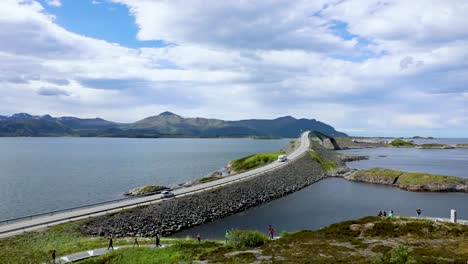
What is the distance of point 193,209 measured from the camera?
61.8 meters

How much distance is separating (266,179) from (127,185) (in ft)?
132

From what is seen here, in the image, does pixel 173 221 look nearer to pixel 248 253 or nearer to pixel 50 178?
pixel 248 253

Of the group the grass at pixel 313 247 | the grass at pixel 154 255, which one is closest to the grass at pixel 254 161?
the grass at pixel 313 247

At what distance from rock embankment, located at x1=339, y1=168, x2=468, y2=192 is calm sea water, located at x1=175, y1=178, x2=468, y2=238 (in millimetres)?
3704

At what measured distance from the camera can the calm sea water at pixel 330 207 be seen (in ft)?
190

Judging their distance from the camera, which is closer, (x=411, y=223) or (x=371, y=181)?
(x=411, y=223)

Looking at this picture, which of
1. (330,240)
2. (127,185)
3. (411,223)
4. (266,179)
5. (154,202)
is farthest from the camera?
(127,185)

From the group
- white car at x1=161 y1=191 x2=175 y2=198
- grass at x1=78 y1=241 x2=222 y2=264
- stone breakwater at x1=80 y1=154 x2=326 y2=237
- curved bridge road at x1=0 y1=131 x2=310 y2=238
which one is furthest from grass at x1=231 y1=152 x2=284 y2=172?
grass at x1=78 y1=241 x2=222 y2=264

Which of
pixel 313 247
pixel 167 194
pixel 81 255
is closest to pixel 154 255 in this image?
pixel 81 255

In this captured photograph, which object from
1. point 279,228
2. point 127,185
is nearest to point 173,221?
point 279,228

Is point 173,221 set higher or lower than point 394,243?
lower

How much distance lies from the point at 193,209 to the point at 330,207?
27408mm

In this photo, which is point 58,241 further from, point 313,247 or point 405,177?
point 405,177

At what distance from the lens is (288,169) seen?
110 meters
